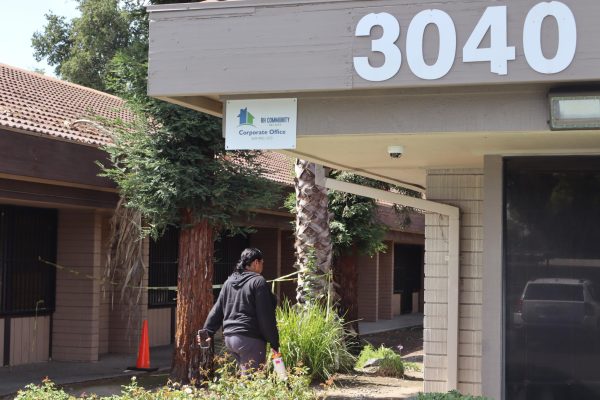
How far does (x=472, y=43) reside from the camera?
6395 mm

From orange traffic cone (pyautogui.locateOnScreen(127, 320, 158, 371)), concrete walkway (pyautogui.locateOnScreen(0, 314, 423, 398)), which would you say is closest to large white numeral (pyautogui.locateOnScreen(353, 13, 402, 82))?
concrete walkway (pyautogui.locateOnScreen(0, 314, 423, 398))

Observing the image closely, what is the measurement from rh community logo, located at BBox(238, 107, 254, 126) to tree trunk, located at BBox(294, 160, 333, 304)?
7.19 metres

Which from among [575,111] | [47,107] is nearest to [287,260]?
[47,107]

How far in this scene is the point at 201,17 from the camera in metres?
7.02

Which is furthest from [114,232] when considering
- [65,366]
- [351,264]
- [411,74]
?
[411,74]

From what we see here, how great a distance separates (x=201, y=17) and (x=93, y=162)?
7335 millimetres

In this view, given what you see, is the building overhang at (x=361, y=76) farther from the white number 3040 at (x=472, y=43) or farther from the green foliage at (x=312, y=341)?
the green foliage at (x=312, y=341)

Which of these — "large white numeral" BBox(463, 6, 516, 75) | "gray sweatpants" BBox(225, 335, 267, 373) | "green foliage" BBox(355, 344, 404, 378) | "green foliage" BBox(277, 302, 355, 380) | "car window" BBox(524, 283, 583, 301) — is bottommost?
"green foliage" BBox(355, 344, 404, 378)

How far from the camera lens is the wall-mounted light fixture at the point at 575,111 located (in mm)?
6254

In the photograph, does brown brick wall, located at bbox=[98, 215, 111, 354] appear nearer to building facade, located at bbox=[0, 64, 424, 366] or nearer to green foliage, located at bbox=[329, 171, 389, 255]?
building facade, located at bbox=[0, 64, 424, 366]

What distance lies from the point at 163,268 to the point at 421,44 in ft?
42.1

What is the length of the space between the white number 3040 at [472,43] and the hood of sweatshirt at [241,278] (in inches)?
110

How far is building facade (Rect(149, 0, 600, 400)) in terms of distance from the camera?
631 centimetres

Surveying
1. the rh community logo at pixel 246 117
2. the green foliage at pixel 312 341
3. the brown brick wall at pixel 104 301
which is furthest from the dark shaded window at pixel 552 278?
the brown brick wall at pixel 104 301
